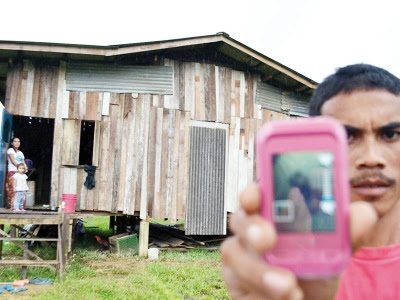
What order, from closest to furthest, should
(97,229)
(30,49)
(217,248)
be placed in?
(30,49) < (217,248) < (97,229)

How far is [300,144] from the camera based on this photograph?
3.35ft

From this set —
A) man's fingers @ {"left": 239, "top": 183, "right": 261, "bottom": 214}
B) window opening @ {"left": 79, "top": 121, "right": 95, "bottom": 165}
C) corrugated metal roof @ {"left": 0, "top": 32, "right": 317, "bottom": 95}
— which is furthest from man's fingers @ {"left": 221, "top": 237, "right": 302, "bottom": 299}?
window opening @ {"left": 79, "top": 121, "right": 95, "bottom": 165}

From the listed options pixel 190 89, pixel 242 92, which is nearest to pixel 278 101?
pixel 242 92

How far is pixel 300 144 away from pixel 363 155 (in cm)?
46

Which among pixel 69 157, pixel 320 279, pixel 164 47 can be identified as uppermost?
pixel 164 47

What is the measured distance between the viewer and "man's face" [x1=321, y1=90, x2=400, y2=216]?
53.7 inches

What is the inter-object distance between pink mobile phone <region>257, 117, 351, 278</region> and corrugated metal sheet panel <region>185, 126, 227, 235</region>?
10.0 m

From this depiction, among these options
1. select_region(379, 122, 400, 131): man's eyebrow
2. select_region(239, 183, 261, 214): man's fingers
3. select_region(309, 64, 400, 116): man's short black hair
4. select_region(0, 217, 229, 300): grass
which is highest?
select_region(309, 64, 400, 116): man's short black hair

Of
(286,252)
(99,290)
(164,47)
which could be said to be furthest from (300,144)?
(164,47)

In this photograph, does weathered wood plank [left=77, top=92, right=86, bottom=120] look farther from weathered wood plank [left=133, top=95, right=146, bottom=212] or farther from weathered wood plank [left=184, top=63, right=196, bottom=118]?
weathered wood plank [left=184, top=63, right=196, bottom=118]

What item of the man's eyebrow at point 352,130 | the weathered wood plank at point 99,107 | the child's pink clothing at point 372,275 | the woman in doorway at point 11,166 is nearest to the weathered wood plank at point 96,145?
the weathered wood plank at point 99,107

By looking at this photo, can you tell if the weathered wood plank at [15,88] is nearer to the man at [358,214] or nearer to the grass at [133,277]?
the grass at [133,277]

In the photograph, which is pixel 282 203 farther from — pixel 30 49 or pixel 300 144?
pixel 30 49

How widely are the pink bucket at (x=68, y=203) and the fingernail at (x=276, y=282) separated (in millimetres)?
8963
